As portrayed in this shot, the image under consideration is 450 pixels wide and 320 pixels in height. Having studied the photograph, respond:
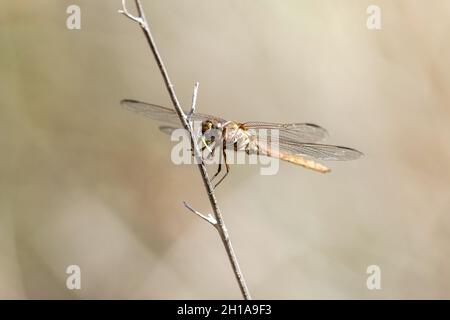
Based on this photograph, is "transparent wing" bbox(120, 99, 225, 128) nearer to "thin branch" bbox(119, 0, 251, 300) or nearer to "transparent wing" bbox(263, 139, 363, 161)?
"transparent wing" bbox(263, 139, 363, 161)

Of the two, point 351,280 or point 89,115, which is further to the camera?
point 89,115

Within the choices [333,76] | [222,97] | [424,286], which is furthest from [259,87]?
[424,286]

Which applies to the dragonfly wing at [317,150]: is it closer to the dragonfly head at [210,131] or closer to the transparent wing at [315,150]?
the transparent wing at [315,150]

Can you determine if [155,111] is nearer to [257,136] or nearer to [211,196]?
[257,136]

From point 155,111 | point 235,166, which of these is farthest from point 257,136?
point 235,166

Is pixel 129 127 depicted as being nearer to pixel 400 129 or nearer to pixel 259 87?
pixel 259 87

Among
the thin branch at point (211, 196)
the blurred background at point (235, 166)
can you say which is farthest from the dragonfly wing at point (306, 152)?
the thin branch at point (211, 196)

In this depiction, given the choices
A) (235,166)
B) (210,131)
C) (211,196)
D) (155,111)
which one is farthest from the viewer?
(235,166)
